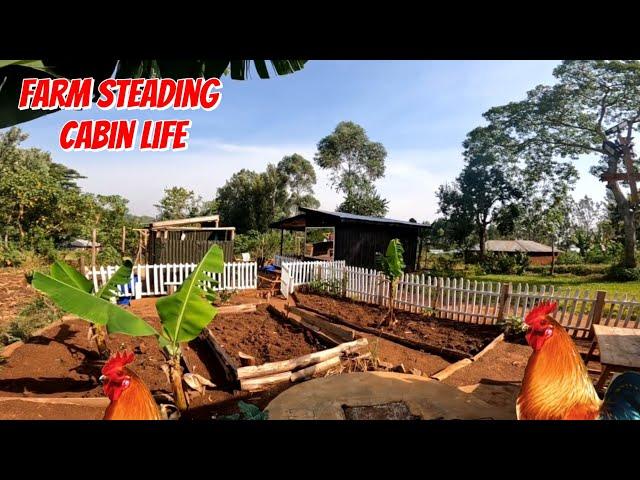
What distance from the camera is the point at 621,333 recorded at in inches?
127

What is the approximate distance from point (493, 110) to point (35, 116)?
822 inches

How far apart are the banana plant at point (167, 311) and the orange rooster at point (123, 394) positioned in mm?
391

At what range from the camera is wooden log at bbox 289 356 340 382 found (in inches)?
136

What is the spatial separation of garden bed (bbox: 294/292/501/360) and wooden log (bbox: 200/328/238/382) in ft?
9.32

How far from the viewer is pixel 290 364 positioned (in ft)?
11.5

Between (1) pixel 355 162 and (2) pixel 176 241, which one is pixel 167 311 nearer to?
(2) pixel 176 241

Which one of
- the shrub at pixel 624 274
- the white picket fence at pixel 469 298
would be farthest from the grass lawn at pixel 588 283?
the white picket fence at pixel 469 298

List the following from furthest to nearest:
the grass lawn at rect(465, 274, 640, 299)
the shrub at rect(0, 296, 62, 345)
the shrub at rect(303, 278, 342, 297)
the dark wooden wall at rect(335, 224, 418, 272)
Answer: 1. the dark wooden wall at rect(335, 224, 418, 272)
2. the grass lawn at rect(465, 274, 640, 299)
3. the shrub at rect(303, 278, 342, 297)
4. the shrub at rect(0, 296, 62, 345)

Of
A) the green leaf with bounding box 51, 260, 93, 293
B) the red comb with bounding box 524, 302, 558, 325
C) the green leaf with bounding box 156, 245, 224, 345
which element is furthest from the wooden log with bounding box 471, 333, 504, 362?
the green leaf with bounding box 51, 260, 93, 293

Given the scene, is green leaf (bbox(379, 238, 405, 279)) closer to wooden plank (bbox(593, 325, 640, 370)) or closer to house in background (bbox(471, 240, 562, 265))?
wooden plank (bbox(593, 325, 640, 370))
